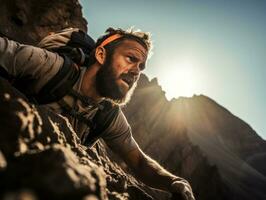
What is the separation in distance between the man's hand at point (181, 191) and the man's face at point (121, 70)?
1.97 metres

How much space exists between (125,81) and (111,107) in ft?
2.17

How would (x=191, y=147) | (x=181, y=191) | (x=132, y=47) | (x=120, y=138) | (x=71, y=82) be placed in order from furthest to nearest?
(x=191, y=147), (x=132, y=47), (x=120, y=138), (x=71, y=82), (x=181, y=191)

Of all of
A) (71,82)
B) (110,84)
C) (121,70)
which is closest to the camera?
(71,82)

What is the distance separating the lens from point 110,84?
4633 millimetres

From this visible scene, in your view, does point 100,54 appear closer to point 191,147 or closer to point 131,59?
point 131,59

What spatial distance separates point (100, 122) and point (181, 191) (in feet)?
5.74

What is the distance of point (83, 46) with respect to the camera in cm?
495

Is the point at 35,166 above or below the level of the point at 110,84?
above

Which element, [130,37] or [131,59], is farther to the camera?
[130,37]

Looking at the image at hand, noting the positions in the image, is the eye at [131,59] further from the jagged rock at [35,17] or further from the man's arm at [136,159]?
the jagged rock at [35,17]

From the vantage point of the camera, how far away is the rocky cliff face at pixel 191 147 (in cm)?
3638

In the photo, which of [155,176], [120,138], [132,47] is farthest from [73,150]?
[132,47]

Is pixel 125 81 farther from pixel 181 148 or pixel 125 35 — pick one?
pixel 181 148

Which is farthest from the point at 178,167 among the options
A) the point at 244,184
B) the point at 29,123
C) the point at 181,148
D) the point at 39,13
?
the point at 29,123
